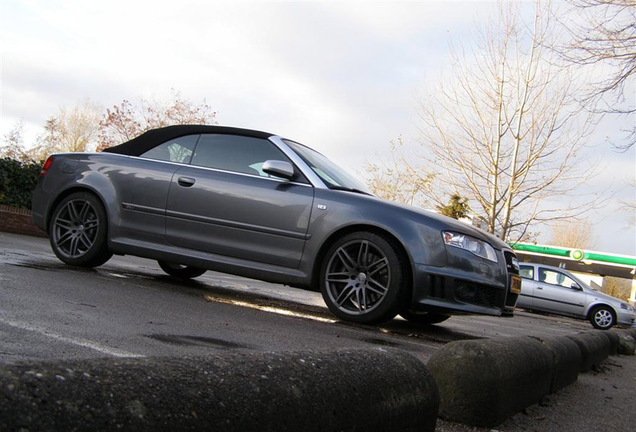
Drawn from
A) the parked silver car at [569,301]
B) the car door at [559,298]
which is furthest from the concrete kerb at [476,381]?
the car door at [559,298]

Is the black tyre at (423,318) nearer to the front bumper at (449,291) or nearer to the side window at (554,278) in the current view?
the front bumper at (449,291)

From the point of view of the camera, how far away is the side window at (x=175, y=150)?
Result: 21.1 ft

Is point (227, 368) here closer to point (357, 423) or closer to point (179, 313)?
point (357, 423)

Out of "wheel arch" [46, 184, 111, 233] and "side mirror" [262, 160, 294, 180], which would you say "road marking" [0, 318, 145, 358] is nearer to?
"side mirror" [262, 160, 294, 180]

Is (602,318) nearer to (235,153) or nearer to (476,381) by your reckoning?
(235,153)

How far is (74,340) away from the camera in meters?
3.21

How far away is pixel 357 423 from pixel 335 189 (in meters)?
4.24

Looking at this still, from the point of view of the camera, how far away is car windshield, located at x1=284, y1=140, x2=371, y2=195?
238 inches

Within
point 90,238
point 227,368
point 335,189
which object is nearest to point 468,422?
point 227,368

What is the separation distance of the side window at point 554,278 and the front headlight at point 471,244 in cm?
1495

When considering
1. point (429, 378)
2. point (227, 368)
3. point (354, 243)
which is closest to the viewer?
point (227, 368)

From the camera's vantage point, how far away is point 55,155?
691cm

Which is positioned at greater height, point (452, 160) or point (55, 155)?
point (452, 160)

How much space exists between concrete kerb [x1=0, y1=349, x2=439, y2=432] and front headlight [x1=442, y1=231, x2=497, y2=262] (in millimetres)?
3447
